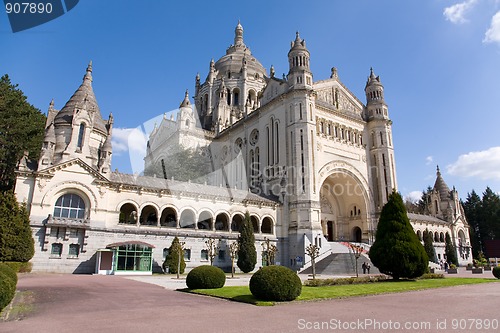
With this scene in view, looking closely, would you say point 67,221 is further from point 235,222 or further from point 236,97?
point 236,97

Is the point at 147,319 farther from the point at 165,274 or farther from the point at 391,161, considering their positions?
the point at 391,161

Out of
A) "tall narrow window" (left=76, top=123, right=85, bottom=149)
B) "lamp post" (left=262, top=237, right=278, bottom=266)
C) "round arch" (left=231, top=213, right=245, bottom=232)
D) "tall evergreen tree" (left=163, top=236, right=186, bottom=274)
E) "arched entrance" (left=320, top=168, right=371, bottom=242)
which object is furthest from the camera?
"arched entrance" (left=320, top=168, right=371, bottom=242)

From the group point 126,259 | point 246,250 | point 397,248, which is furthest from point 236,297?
point 246,250

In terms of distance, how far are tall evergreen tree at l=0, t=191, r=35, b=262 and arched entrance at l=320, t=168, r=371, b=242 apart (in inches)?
1475

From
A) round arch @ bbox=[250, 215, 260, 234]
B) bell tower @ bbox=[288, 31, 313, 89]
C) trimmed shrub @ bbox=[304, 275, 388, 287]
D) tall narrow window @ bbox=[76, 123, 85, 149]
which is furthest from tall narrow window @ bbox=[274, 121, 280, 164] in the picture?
trimmed shrub @ bbox=[304, 275, 388, 287]

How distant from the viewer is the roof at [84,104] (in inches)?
1444

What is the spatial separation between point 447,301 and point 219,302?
964 centimetres

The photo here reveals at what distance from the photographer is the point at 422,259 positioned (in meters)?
25.8

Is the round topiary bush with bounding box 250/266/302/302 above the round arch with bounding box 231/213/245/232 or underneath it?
underneath

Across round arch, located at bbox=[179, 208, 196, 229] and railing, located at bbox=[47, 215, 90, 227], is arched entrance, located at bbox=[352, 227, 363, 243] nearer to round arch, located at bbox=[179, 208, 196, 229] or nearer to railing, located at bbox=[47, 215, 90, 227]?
round arch, located at bbox=[179, 208, 196, 229]

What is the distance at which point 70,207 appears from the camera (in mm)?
31594

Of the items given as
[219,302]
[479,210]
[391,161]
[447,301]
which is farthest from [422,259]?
[479,210]

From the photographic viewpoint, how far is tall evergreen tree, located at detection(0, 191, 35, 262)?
25734mm

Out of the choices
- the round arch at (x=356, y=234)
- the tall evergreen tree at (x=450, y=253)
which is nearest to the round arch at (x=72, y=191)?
the round arch at (x=356, y=234)
